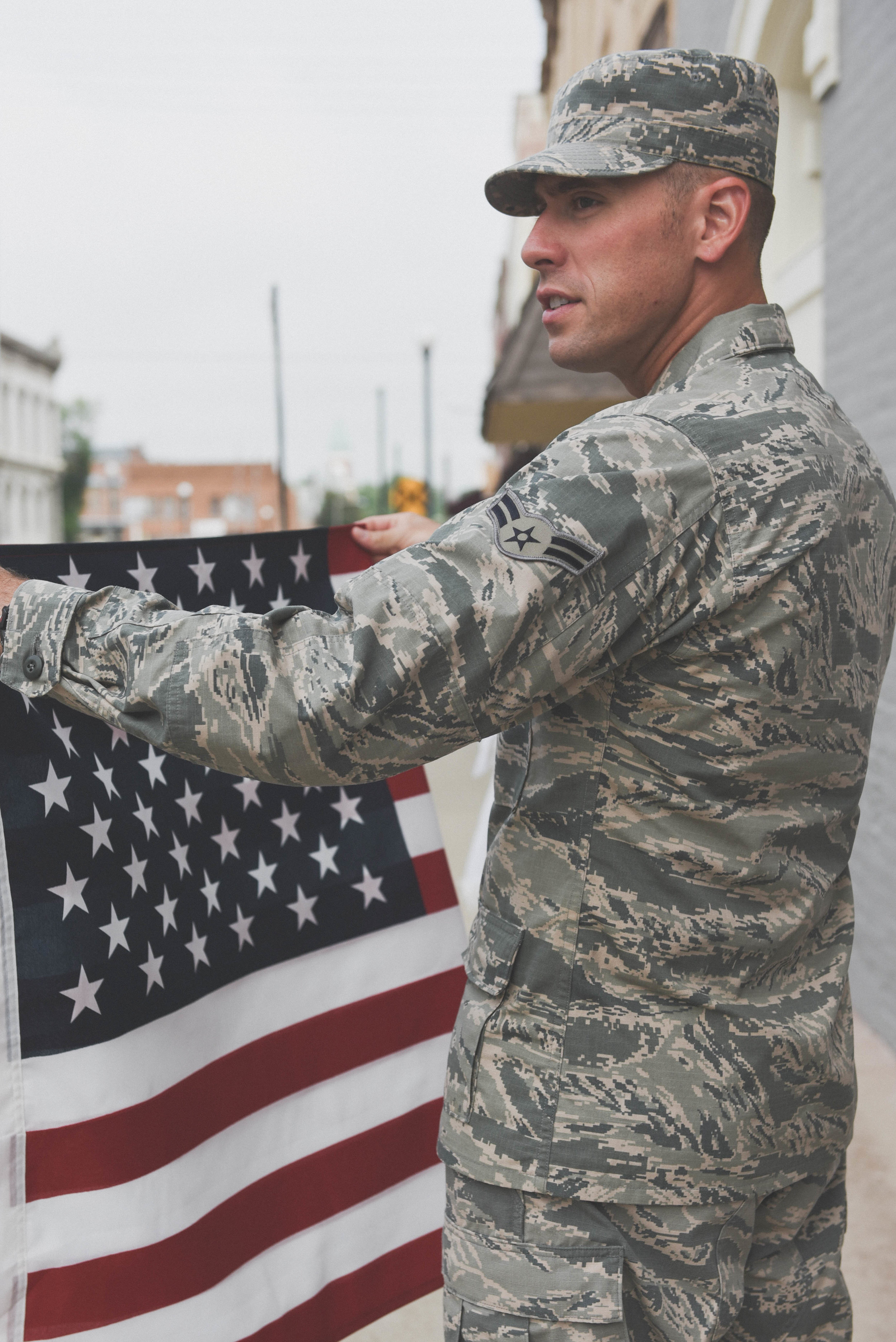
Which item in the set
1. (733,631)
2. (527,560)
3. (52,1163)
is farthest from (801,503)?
(52,1163)

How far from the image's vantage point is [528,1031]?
4.63ft

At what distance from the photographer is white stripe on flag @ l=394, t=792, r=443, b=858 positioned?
235 centimetres

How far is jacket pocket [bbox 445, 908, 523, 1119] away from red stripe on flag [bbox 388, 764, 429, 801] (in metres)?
0.84

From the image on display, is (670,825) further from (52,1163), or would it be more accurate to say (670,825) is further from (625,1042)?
(52,1163)

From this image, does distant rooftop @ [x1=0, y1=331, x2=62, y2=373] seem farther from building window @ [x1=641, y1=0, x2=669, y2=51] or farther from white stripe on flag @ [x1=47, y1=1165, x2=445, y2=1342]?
white stripe on flag @ [x1=47, y1=1165, x2=445, y2=1342]

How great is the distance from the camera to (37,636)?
135 centimetres

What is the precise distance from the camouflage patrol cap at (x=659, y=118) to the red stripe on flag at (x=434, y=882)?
1374mm

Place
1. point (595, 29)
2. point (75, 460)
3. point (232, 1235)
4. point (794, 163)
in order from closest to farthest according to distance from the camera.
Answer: point (232, 1235) < point (794, 163) < point (595, 29) < point (75, 460)

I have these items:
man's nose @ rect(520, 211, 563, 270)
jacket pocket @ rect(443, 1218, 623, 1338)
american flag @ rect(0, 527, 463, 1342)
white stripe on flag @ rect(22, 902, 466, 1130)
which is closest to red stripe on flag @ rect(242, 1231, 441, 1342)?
american flag @ rect(0, 527, 463, 1342)

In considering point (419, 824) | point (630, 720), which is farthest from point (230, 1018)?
point (630, 720)

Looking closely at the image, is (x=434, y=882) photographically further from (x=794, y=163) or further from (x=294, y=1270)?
(x=794, y=163)

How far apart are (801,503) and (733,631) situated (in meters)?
0.17

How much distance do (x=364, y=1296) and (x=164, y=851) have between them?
917 mm

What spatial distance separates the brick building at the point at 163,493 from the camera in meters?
91.4
